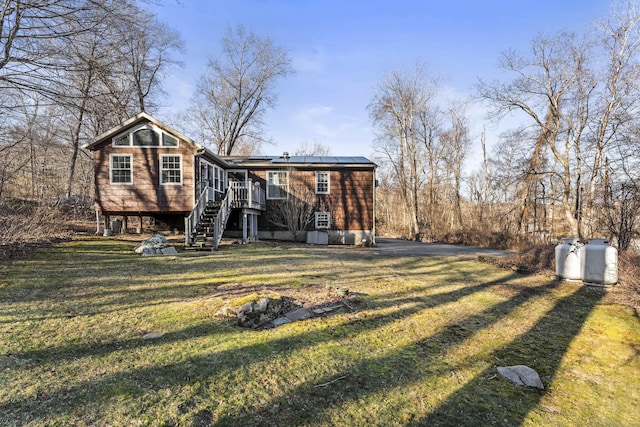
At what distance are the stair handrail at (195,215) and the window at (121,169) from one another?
335cm

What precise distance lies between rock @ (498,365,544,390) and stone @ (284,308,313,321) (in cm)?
278

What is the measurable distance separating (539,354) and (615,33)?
65.5 ft

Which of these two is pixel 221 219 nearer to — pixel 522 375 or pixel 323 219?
pixel 323 219

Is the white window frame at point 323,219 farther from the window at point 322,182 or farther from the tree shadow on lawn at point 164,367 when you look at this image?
the tree shadow on lawn at point 164,367

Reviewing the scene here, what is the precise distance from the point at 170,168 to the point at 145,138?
1721mm

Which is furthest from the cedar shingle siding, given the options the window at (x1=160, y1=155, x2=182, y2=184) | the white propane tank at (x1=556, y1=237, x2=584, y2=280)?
the white propane tank at (x1=556, y1=237, x2=584, y2=280)

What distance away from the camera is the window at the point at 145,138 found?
1466 cm

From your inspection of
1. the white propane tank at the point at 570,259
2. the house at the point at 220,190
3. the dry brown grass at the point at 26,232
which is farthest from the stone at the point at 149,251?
the white propane tank at the point at 570,259

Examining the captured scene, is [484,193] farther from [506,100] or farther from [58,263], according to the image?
[58,263]

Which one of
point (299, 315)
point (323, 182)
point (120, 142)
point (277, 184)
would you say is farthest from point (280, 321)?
point (323, 182)

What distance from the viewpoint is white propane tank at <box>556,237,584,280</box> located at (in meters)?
9.18

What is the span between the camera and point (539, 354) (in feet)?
15.1

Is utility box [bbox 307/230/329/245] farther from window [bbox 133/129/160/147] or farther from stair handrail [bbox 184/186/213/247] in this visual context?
window [bbox 133/129/160/147]

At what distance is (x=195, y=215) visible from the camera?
13.5 m
